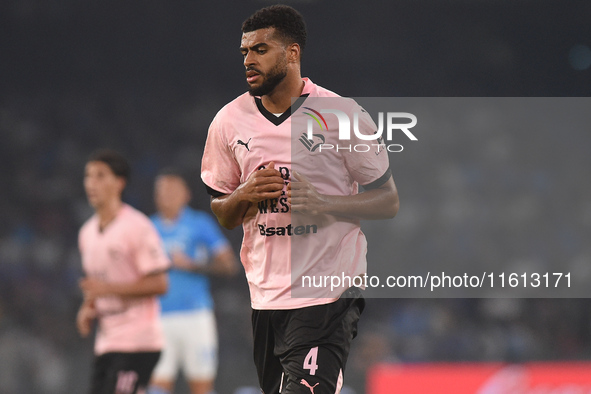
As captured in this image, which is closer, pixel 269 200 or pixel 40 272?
pixel 269 200

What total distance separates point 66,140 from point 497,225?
219 inches

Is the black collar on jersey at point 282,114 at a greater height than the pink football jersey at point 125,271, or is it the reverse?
the black collar on jersey at point 282,114

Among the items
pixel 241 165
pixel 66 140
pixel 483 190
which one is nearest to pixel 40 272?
pixel 66 140

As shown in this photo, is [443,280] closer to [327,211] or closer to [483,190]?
[483,190]

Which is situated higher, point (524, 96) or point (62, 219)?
point (524, 96)

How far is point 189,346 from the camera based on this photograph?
7895 millimetres

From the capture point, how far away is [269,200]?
11.2ft

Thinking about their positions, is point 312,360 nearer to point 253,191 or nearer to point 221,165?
point 253,191

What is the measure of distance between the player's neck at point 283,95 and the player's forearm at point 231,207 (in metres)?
0.44

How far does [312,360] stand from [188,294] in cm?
484

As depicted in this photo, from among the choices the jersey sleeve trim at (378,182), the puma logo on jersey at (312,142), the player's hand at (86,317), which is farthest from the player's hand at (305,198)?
the player's hand at (86,317)

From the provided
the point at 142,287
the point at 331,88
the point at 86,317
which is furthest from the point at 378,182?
the point at 331,88

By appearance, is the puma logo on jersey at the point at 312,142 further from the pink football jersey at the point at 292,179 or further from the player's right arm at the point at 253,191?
the player's right arm at the point at 253,191

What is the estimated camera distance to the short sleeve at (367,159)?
3424mm
